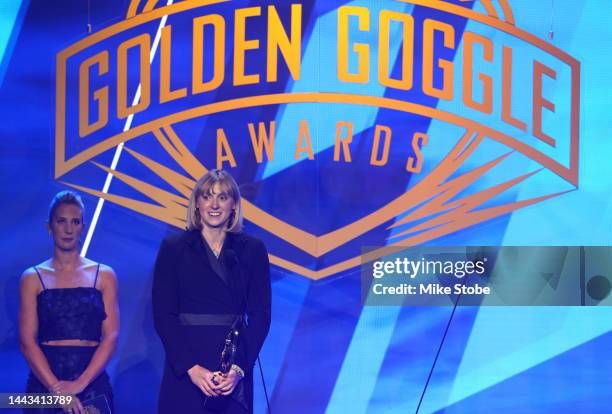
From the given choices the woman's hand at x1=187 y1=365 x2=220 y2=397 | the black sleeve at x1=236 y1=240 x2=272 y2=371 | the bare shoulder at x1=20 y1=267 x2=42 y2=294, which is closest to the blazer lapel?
the black sleeve at x1=236 y1=240 x2=272 y2=371

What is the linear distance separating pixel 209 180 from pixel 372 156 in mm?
1060

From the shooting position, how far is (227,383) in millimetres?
3240

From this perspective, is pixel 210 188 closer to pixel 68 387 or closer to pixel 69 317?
pixel 69 317

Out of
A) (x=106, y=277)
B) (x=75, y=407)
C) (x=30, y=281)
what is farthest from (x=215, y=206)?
(x=75, y=407)

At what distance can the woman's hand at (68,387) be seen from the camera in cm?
411

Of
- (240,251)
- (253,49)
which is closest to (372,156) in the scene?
(253,49)

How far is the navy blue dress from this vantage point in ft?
13.4

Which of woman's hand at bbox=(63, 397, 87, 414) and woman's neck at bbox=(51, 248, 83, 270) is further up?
woman's neck at bbox=(51, 248, 83, 270)

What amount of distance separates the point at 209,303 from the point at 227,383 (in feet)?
1.08

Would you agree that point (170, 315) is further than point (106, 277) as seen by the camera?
No

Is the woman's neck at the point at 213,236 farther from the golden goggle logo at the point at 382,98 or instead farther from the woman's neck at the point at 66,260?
the woman's neck at the point at 66,260

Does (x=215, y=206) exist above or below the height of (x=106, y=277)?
above

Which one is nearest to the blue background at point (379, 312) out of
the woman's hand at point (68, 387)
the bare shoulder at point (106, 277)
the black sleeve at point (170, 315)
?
the bare shoulder at point (106, 277)

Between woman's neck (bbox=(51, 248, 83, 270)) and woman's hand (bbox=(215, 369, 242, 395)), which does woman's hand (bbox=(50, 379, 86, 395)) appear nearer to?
woman's neck (bbox=(51, 248, 83, 270))
